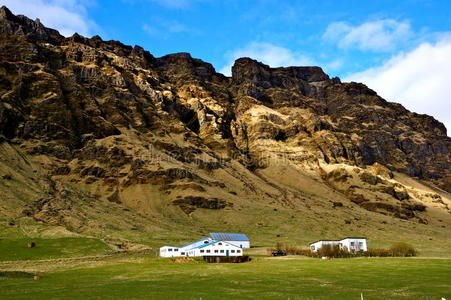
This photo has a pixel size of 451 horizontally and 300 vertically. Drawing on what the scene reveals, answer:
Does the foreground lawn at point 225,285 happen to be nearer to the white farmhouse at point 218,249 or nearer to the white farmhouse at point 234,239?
the white farmhouse at point 218,249

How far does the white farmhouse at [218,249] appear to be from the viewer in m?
112

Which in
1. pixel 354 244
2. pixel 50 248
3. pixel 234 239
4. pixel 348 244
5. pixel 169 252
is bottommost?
pixel 354 244

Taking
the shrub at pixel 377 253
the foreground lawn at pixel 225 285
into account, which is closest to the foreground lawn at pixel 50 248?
the foreground lawn at pixel 225 285

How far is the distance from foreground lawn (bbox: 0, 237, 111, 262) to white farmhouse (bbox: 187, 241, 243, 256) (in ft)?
102

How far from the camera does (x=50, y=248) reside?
12088 centimetres

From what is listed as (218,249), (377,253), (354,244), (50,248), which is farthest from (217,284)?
(354,244)

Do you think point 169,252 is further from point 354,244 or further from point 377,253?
point 377,253

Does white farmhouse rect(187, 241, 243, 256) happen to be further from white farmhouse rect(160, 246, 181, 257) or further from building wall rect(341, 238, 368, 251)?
building wall rect(341, 238, 368, 251)

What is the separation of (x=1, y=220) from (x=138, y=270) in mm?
94613

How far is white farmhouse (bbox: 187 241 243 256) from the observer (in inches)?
4397

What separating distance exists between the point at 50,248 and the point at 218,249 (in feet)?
168

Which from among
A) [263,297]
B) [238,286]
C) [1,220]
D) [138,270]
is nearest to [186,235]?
[1,220]

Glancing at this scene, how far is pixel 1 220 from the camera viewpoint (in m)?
147

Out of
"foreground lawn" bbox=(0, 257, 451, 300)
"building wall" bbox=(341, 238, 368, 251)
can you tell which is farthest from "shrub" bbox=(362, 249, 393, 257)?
"foreground lawn" bbox=(0, 257, 451, 300)
